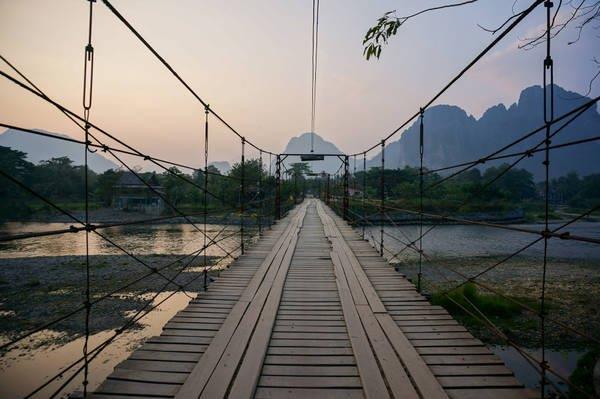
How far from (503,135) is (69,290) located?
480 ft

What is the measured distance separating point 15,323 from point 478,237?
22.5 metres

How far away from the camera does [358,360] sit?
75.9 inches

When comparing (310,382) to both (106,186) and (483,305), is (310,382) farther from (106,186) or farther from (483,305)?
(106,186)

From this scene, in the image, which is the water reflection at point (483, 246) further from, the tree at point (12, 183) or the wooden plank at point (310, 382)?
the tree at point (12, 183)

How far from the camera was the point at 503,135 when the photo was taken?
420 feet

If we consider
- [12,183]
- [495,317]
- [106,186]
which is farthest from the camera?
[106,186]

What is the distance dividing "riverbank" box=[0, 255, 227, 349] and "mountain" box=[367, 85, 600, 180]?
112242 millimetres

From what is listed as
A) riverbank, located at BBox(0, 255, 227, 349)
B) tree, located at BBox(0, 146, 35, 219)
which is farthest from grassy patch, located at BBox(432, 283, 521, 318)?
tree, located at BBox(0, 146, 35, 219)

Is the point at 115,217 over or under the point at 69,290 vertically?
over

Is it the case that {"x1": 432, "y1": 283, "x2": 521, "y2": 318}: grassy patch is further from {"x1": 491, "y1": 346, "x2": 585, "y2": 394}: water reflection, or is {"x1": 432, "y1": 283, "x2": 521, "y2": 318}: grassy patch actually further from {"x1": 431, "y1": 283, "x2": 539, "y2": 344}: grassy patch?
{"x1": 491, "y1": 346, "x2": 585, "y2": 394}: water reflection

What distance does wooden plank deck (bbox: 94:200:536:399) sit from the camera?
167 cm

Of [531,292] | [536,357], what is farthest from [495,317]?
[531,292]

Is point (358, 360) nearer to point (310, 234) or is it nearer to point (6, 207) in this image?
point (310, 234)

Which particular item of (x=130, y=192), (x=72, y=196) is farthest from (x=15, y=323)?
(x=72, y=196)
